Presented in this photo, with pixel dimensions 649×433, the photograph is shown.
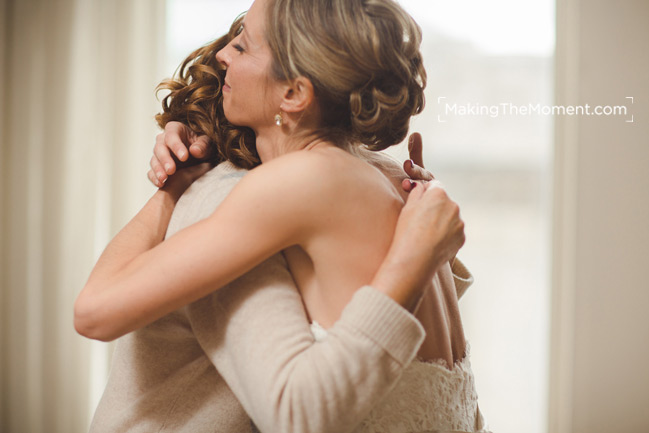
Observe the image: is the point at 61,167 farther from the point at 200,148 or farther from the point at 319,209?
the point at 319,209

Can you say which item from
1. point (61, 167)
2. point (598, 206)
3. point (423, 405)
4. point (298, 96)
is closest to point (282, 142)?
point (298, 96)

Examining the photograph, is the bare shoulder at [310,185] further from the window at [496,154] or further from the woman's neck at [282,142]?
the window at [496,154]

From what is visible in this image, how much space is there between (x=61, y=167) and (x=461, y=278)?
2014 mm

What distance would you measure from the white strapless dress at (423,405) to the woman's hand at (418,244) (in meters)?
0.19

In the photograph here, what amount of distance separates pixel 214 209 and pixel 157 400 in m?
0.29

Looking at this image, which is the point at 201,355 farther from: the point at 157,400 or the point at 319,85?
the point at 319,85

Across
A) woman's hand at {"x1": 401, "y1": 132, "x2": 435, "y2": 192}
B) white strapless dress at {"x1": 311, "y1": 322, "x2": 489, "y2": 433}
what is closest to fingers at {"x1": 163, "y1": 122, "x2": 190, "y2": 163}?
woman's hand at {"x1": 401, "y1": 132, "x2": 435, "y2": 192}

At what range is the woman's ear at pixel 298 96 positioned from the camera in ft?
2.96

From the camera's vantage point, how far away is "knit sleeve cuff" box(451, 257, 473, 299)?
1.23m

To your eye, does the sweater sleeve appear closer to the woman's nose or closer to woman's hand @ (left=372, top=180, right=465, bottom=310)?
woman's hand @ (left=372, top=180, right=465, bottom=310)

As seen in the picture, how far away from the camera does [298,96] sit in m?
0.92

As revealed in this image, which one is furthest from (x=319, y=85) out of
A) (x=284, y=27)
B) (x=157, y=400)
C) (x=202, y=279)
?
(x=157, y=400)

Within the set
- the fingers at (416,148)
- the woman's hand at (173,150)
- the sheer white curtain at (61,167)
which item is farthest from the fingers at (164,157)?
the sheer white curtain at (61,167)

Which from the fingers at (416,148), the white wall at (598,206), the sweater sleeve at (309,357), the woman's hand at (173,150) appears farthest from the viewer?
the white wall at (598,206)
